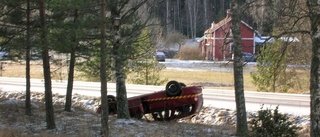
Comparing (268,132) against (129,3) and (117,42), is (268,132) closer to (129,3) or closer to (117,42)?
(117,42)

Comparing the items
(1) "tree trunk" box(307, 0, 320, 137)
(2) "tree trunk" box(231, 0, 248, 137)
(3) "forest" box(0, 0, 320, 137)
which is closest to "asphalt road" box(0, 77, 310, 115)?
(3) "forest" box(0, 0, 320, 137)

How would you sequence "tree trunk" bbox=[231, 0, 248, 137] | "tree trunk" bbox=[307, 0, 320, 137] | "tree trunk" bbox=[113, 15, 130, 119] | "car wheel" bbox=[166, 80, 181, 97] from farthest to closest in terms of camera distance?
1. "car wheel" bbox=[166, 80, 181, 97]
2. "tree trunk" bbox=[113, 15, 130, 119]
3. "tree trunk" bbox=[231, 0, 248, 137]
4. "tree trunk" bbox=[307, 0, 320, 137]

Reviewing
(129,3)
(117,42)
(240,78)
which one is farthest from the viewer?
(129,3)

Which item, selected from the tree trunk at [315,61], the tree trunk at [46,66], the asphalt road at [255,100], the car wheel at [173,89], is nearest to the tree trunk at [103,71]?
the tree trunk at [46,66]

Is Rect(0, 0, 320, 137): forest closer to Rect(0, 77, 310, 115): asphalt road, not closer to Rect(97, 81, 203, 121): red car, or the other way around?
Rect(97, 81, 203, 121): red car

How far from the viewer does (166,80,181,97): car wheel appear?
14.9 metres

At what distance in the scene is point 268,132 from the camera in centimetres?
1025

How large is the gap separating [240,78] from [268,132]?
66.8 inches

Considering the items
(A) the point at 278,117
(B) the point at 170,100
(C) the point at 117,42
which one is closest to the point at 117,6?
(C) the point at 117,42

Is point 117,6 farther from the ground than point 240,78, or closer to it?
farther from the ground

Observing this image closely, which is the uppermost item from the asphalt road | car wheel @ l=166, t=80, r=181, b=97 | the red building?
the red building

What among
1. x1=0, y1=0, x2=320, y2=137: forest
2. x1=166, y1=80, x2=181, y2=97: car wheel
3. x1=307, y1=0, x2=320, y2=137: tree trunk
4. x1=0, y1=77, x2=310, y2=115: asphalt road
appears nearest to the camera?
x1=307, y1=0, x2=320, y2=137: tree trunk

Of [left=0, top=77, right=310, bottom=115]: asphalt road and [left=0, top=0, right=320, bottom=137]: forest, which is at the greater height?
[left=0, top=0, right=320, bottom=137]: forest

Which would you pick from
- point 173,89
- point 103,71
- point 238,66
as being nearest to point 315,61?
point 238,66
